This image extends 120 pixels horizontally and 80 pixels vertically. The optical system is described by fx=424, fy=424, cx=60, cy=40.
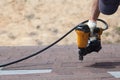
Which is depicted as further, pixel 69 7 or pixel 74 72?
pixel 69 7

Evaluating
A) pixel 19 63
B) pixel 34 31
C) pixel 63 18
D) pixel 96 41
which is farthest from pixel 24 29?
pixel 96 41

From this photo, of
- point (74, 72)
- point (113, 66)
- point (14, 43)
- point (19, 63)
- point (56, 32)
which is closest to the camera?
point (74, 72)

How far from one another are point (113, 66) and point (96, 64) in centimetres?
25

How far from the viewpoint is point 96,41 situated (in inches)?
196

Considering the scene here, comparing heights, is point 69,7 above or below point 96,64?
above

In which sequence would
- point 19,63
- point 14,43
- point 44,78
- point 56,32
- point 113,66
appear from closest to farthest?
point 44,78 < point 113,66 < point 19,63 < point 14,43 < point 56,32

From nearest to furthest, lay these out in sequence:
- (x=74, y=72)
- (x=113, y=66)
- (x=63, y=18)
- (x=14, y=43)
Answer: (x=74, y=72), (x=113, y=66), (x=14, y=43), (x=63, y=18)

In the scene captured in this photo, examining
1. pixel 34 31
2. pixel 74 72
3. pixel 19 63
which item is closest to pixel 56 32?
pixel 34 31

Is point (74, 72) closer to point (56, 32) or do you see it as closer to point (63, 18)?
point (56, 32)

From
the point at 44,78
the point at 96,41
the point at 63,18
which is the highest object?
the point at 63,18

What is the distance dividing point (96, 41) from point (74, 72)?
47cm

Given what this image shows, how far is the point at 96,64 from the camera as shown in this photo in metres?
5.27

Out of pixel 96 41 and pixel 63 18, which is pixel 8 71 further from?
pixel 63 18

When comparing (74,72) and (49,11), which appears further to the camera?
(49,11)
